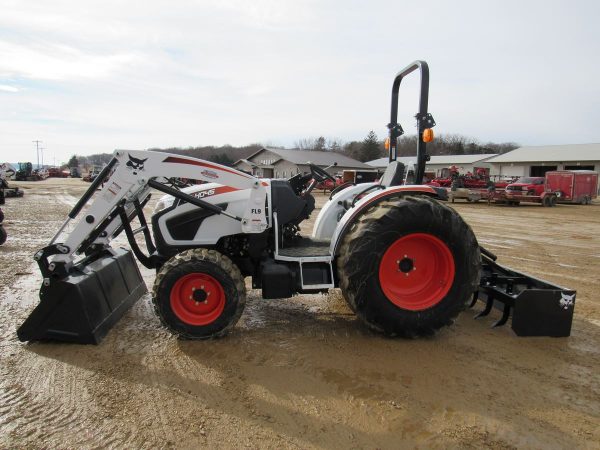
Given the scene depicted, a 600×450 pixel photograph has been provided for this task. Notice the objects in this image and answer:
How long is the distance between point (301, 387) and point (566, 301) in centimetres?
250

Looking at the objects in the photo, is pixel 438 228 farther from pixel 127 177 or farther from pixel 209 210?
pixel 127 177

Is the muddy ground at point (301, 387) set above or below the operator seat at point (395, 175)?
below

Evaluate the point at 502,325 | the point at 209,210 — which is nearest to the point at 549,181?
the point at 502,325

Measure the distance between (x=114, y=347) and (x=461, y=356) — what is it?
9.26ft

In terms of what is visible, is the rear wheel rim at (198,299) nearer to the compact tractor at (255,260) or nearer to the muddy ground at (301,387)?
the compact tractor at (255,260)

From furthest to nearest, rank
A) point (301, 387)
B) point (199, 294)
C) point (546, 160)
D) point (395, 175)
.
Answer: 1. point (546, 160)
2. point (395, 175)
3. point (199, 294)
4. point (301, 387)

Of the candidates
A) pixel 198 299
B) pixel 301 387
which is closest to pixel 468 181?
pixel 198 299

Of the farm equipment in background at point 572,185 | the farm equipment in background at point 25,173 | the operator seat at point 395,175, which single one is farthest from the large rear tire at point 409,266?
the farm equipment in background at point 25,173

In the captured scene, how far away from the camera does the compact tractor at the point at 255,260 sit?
360 cm

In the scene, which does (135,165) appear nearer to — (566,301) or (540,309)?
(540,309)

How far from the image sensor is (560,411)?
2.82 metres

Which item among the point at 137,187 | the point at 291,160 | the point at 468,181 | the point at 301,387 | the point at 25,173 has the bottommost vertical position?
the point at 301,387

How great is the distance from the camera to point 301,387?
3053 millimetres

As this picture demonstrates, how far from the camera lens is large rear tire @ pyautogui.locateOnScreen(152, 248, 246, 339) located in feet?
11.9
